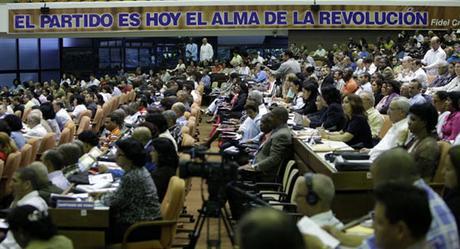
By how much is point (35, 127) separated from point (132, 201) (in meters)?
4.68

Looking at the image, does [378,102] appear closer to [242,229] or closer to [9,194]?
[9,194]

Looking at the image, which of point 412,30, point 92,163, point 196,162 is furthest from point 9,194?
point 412,30

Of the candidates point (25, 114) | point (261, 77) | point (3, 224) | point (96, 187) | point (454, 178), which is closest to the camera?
point (454, 178)

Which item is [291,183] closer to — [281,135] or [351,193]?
[351,193]

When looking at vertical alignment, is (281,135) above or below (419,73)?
below

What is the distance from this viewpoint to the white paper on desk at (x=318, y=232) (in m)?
3.11

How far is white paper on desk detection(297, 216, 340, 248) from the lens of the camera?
3107mm

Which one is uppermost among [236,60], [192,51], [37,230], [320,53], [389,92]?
[192,51]

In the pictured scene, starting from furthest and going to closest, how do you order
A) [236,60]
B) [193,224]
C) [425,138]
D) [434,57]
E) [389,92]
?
[236,60] → [434,57] → [389,92] → [193,224] → [425,138]

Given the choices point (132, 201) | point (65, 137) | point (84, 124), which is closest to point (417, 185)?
point (132, 201)

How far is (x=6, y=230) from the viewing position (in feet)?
15.7

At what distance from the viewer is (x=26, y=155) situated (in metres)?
7.73

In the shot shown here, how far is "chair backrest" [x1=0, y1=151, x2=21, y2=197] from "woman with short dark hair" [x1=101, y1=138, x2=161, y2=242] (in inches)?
97.8

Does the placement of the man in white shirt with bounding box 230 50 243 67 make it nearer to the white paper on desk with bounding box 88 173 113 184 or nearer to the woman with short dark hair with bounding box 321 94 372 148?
the woman with short dark hair with bounding box 321 94 372 148
